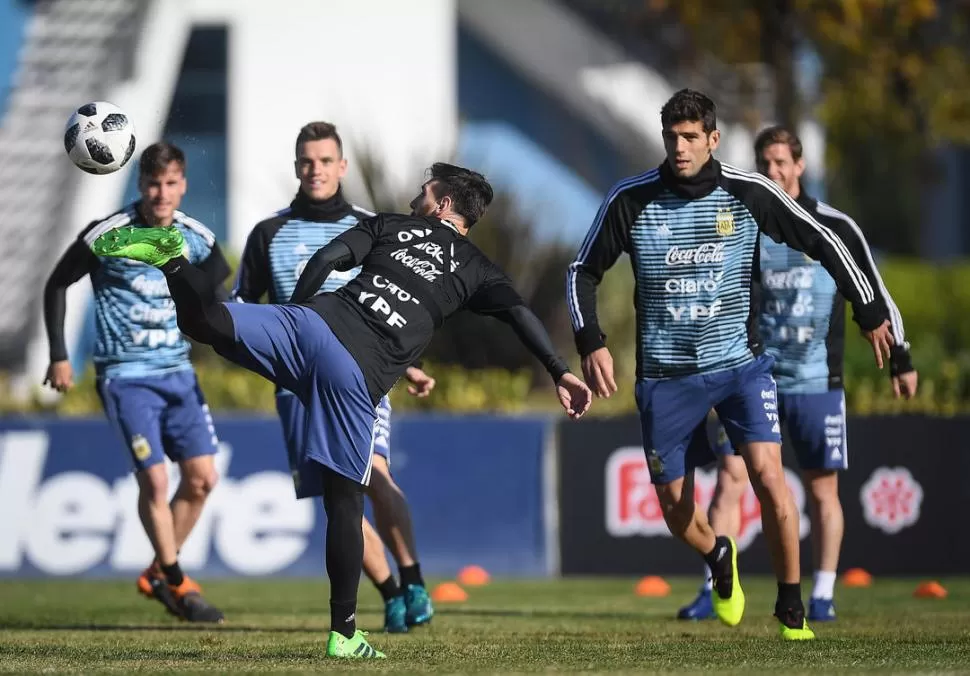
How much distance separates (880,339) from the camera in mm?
8320

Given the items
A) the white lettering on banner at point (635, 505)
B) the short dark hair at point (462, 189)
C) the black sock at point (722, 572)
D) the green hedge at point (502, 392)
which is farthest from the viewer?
the green hedge at point (502, 392)

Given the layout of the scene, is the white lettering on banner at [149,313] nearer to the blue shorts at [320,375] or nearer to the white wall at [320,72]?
the blue shorts at [320,375]

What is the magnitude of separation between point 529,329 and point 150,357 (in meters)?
3.03

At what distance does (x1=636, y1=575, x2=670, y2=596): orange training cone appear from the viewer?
11.9 meters

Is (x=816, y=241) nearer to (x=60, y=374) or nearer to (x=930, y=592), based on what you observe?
(x=930, y=592)

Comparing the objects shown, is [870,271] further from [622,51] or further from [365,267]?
[622,51]

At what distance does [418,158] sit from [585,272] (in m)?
11.0

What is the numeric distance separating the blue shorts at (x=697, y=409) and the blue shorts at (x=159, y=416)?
281cm

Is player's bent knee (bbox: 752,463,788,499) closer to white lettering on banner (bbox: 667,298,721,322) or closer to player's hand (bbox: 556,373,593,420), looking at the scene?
white lettering on banner (bbox: 667,298,721,322)

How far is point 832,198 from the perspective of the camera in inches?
1173

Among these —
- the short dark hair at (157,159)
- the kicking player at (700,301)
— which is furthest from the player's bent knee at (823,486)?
the short dark hair at (157,159)

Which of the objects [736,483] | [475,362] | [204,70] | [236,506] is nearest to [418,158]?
[475,362]

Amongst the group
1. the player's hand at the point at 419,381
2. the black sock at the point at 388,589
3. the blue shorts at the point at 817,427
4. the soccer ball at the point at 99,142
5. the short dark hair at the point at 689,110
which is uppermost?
the short dark hair at the point at 689,110

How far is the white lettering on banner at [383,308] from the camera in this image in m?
7.43
